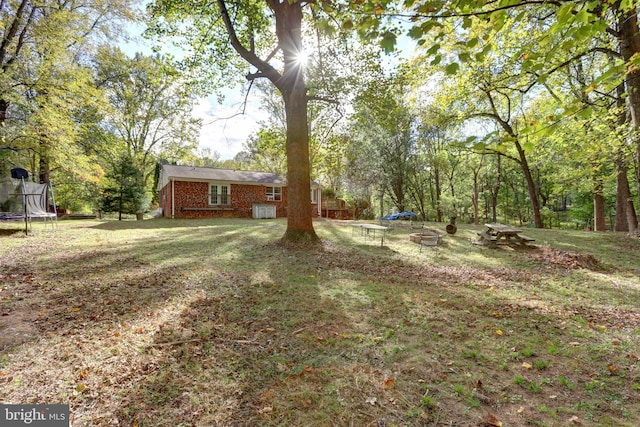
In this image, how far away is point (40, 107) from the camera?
32.1 feet

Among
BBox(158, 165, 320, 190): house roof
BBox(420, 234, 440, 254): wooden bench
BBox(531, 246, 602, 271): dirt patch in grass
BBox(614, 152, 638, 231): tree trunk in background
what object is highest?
BBox(158, 165, 320, 190): house roof

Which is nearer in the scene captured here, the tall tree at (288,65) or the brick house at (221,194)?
the tall tree at (288,65)

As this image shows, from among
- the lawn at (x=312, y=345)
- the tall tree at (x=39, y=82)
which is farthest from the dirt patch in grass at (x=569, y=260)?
the tall tree at (x=39, y=82)

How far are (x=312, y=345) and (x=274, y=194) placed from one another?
69.6 ft

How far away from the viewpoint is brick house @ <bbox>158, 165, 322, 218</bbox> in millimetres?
19438

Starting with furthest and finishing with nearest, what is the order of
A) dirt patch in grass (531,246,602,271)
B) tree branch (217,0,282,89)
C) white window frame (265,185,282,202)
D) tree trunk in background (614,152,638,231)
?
1. white window frame (265,185,282,202)
2. tree trunk in background (614,152,638,231)
3. tree branch (217,0,282,89)
4. dirt patch in grass (531,246,602,271)

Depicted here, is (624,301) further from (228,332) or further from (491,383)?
(228,332)

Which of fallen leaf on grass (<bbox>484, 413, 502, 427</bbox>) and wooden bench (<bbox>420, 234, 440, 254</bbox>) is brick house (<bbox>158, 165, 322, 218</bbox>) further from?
fallen leaf on grass (<bbox>484, 413, 502, 427</bbox>)

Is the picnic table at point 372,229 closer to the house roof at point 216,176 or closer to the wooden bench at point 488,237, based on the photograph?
the wooden bench at point 488,237

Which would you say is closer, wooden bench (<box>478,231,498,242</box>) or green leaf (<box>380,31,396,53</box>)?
green leaf (<box>380,31,396,53</box>)

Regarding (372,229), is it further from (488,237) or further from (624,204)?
(624,204)

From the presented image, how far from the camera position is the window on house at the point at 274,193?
23.3 metres

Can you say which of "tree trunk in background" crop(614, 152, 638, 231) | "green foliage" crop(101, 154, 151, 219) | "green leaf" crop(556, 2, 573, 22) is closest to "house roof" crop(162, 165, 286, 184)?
"green foliage" crop(101, 154, 151, 219)

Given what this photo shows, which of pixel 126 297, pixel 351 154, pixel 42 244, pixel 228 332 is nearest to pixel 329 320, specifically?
pixel 228 332
